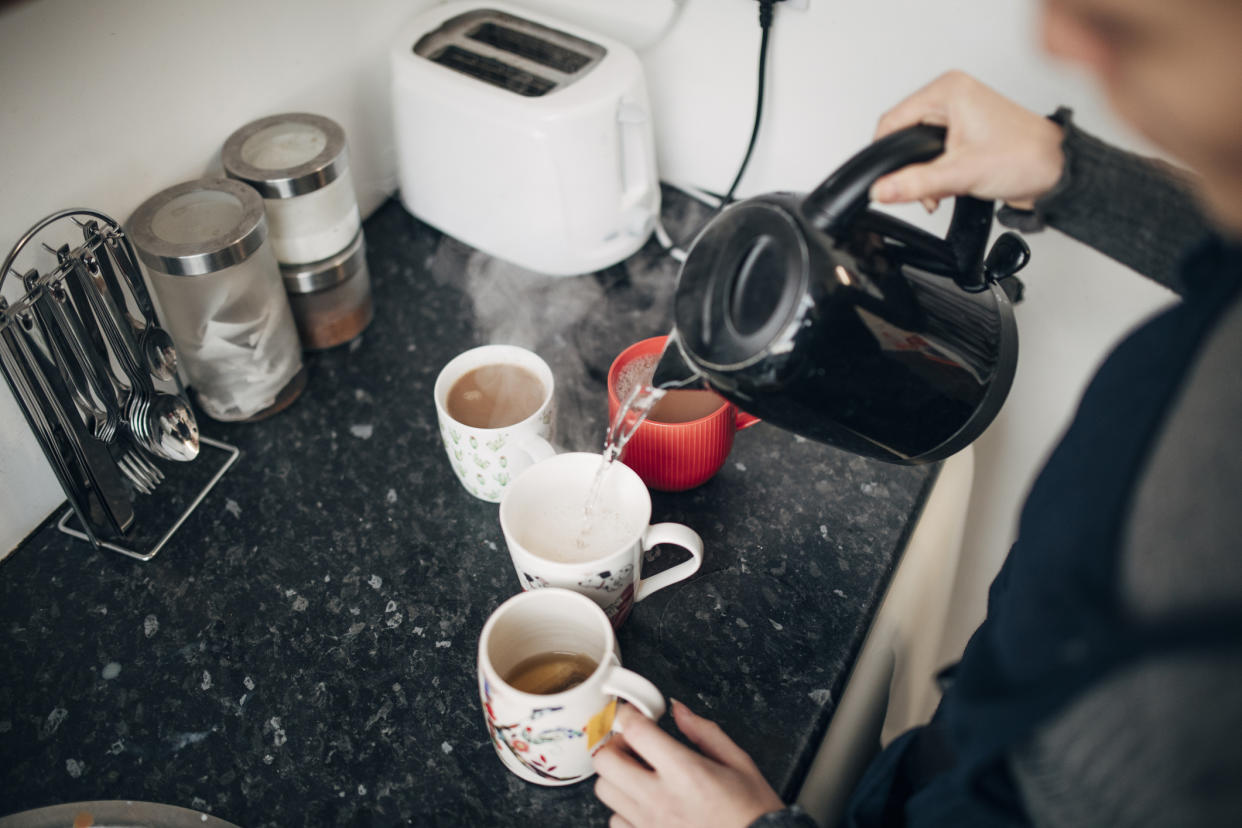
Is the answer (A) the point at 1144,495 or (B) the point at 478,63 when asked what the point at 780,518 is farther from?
(B) the point at 478,63

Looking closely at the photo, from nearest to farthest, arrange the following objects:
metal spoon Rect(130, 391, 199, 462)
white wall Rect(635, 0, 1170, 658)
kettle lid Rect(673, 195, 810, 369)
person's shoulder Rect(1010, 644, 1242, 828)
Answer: person's shoulder Rect(1010, 644, 1242, 828) → kettle lid Rect(673, 195, 810, 369) → metal spoon Rect(130, 391, 199, 462) → white wall Rect(635, 0, 1170, 658)

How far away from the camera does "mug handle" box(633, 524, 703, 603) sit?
688 millimetres

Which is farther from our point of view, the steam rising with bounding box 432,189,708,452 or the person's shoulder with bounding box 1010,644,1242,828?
the steam rising with bounding box 432,189,708,452

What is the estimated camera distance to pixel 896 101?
959 millimetres

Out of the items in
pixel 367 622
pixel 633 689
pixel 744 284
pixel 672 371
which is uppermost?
pixel 744 284

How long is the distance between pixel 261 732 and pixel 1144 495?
65 centimetres

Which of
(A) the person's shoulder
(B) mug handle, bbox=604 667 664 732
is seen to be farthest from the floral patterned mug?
(A) the person's shoulder

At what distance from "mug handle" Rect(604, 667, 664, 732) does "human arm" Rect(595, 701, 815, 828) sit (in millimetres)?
21

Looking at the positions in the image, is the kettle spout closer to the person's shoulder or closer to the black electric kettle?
the black electric kettle

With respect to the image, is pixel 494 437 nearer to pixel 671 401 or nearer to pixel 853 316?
pixel 671 401

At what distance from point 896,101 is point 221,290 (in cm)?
76

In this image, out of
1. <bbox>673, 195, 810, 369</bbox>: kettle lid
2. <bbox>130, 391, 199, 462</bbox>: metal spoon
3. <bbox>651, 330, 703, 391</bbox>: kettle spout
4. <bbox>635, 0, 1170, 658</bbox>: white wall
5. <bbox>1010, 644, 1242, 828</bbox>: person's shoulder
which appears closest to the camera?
<bbox>1010, 644, 1242, 828</bbox>: person's shoulder

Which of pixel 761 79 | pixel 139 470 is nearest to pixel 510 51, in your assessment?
pixel 761 79

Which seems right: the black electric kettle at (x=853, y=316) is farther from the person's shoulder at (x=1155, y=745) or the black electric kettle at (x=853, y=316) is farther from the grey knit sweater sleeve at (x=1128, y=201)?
the person's shoulder at (x=1155, y=745)
